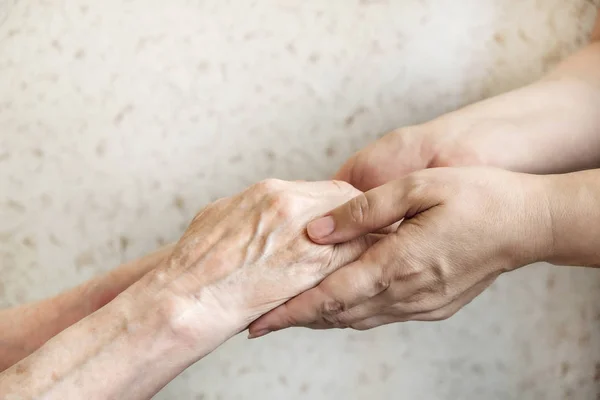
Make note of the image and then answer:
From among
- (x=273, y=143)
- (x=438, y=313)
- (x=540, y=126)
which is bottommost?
(x=438, y=313)

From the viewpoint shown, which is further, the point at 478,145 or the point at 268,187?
the point at 478,145

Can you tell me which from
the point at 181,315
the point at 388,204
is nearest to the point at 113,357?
the point at 181,315

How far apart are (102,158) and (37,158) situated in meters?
0.16

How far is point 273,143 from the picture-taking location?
1.27 m

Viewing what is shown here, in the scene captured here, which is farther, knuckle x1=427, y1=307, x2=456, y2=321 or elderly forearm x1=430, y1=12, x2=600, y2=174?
elderly forearm x1=430, y1=12, x2=600, y2=174

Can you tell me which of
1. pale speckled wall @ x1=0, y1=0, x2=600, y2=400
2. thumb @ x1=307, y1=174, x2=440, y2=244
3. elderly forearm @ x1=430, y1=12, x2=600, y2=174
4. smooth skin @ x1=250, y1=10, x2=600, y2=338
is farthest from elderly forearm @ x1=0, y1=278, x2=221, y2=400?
elderly forearm @ x1=430, y1=12, x2=600, y2=174

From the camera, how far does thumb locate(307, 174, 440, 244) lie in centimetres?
76

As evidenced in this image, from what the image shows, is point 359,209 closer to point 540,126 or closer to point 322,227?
point 322,227

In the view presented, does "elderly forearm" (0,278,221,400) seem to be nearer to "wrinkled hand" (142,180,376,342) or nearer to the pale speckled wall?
"wrinkled hand" (142,180,376,342)

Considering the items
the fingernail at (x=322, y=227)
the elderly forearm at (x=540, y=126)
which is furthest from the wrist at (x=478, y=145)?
the fingernail at (x=322, y=227)

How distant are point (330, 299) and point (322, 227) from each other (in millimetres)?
105

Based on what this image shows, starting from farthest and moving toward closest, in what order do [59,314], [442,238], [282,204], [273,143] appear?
1. [273,143]
2. [59,314]
3. [282,204]
4. [442,238]

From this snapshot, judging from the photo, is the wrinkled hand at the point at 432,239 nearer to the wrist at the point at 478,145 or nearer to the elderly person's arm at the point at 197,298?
the elderly person's arm at the point at 197,298

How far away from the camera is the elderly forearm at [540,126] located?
101cm
